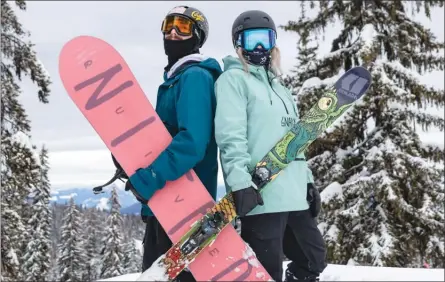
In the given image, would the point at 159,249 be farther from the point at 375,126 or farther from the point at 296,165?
the point at 375,126

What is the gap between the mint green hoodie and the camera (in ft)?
8.41

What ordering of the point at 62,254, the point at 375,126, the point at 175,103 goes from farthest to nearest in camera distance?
the point at 62,254 → the point at 375,126 → the point at 175,103

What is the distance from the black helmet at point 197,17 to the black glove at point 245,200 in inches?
40.7

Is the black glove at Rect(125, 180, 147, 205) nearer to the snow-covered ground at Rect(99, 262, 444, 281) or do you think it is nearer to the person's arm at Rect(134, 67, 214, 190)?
the person's arm at Rect(134, 67, 214, 190)

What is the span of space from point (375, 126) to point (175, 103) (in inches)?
347

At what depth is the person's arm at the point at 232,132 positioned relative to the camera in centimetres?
252

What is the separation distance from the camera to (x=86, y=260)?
4241cm

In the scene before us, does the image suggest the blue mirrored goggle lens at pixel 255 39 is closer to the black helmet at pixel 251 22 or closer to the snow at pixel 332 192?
the black helmet at pixel 251 22

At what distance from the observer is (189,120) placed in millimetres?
2545

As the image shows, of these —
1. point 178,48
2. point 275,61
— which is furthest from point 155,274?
point 275,61

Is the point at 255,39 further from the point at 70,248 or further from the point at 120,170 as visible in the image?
the point at 70,248

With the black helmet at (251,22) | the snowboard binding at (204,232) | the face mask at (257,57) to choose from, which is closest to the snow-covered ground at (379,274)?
the snowboard binding at (204,232)

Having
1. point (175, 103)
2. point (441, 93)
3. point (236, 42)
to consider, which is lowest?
point (441, 93)

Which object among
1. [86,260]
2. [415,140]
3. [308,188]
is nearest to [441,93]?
[415,140]
